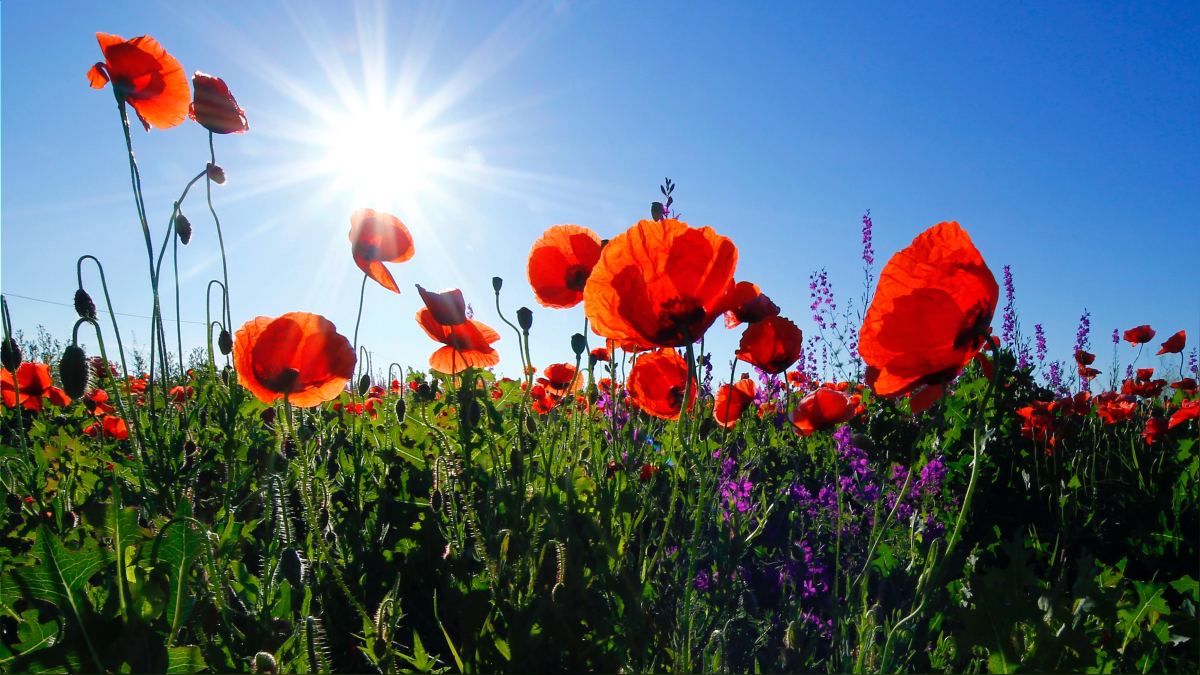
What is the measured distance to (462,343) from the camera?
2.10 meters

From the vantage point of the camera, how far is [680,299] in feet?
4.55

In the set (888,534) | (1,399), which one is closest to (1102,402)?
(888,534)

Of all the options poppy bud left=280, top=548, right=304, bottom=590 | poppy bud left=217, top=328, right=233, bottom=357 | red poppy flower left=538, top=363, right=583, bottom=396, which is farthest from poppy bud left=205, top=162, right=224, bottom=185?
red poppy flower left=538, top=363, right=583, bottom=396

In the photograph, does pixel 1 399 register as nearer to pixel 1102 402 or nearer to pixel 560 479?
pixel 560 479

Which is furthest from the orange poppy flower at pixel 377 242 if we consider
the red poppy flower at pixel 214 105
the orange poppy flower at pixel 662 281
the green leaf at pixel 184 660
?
the green leaf at pixel 184 660

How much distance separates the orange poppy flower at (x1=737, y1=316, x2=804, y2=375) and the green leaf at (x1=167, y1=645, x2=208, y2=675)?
1364mm

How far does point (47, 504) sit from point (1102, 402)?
5419 millimetres

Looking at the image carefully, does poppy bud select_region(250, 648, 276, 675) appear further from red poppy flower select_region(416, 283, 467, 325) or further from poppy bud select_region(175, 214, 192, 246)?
poppy bud select_region(175, 214, 192, 246)

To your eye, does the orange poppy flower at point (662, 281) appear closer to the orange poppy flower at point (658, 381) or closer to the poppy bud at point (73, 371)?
the orange poppy flower at point (658, 381)

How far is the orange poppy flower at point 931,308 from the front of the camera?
1108 mm

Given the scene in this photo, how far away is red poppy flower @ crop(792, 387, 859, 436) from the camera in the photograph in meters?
2.07

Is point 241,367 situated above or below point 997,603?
above

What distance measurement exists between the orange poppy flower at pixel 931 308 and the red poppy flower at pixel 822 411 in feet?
2.87

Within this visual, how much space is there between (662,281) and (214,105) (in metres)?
1.48
